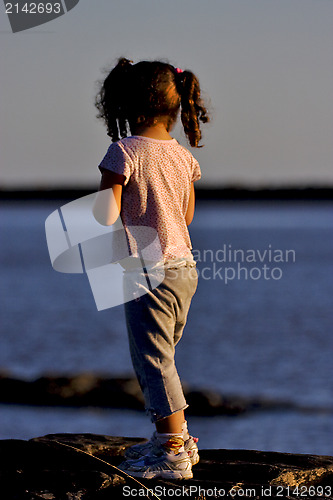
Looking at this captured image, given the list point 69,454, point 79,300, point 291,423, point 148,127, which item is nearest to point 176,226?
point 148,127

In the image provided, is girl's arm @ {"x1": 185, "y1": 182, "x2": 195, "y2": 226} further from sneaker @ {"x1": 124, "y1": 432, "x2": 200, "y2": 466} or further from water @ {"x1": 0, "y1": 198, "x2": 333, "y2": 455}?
water @ {"x1": 0, "y1": 198, "x2": 333, "y2": 455}

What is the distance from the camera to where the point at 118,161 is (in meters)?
3.71

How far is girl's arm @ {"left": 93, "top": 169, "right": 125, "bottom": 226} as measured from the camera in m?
3.70

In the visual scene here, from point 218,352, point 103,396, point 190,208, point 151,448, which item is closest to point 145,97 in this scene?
point 190,208

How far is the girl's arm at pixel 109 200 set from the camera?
12.1 ft

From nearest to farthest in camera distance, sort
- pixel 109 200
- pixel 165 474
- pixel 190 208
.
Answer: pixel 109 200, pixel 165 474, pixel 190 208

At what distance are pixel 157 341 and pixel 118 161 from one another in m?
0.86

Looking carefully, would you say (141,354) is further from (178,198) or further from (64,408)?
(64,408)

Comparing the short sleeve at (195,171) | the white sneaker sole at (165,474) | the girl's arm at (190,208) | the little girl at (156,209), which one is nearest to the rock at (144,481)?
the white sneaker sole at (165,474)

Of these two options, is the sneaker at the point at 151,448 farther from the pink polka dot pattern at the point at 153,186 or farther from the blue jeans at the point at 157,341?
the pink polka dot pattern at the point at 153,186

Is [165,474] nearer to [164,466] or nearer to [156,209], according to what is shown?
[164,466]

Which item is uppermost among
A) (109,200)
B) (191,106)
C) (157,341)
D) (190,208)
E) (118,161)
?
(191,106)

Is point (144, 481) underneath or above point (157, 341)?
underneath

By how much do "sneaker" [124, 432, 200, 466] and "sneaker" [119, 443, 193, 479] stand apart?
44mm
